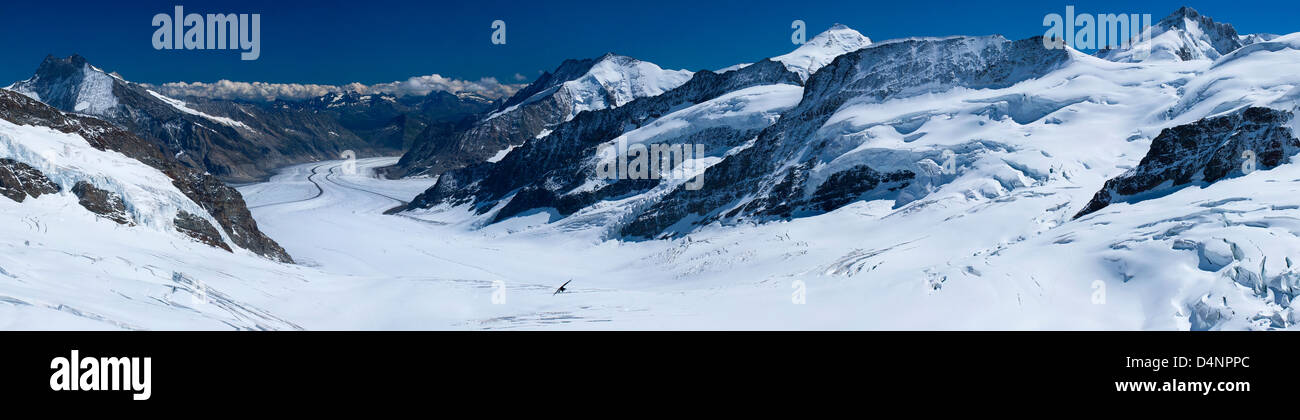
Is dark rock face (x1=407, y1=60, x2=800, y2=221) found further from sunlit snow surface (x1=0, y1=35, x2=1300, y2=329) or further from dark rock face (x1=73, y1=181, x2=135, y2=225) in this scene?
dark rock face (x1=73, y1=181, x2=135, y2=225)

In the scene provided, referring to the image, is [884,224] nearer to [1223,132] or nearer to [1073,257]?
[1223,132]

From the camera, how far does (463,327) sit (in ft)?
71.4

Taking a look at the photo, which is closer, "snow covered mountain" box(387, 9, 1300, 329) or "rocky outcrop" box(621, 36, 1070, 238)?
"snow covered mountain" box(387, 9, 1300, 329)

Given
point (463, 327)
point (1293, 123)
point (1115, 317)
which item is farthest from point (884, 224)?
point (463, 327)

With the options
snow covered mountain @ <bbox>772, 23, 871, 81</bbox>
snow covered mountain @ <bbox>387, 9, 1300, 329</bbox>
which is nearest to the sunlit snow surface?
snow covered mountain @ <bbox>387, 9, 1300, 329</bbox>

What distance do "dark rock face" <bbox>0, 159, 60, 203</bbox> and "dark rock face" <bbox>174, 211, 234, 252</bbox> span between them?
5.25 m

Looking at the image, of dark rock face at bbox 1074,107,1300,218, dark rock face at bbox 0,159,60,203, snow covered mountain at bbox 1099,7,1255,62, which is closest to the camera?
dark rock face at bbox 0,159,60,203

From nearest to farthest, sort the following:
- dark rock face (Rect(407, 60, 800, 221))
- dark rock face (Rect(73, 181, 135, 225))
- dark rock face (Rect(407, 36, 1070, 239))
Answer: dark rock face (Rect(73, 181, 135, 225)) → dark rock face (Rect(407, 36, 1070, 239)) → dark rock face (Rect(407, 60, 800, 221))

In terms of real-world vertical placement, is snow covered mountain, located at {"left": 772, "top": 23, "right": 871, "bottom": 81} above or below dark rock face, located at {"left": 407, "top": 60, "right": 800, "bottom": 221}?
above

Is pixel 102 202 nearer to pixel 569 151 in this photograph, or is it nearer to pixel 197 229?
pixel 197 229

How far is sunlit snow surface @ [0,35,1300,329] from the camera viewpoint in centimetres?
1758

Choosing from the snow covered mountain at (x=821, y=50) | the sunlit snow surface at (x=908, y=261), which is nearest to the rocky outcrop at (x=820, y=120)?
the sunlit snow surface at (x=908, y=261)

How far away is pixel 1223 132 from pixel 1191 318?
22.8 m

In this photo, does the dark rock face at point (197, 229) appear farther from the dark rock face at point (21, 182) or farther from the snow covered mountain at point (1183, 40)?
the snow covered mountain at point (1183, 40)
